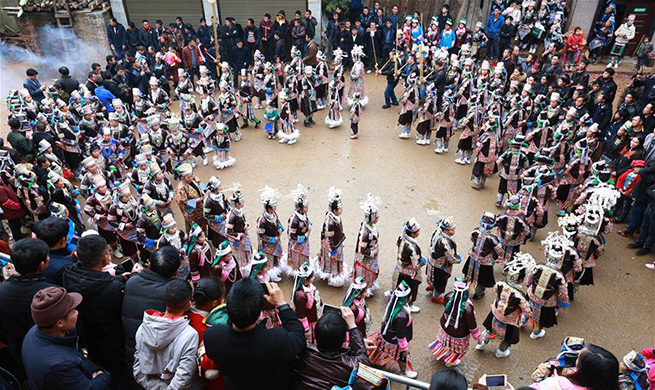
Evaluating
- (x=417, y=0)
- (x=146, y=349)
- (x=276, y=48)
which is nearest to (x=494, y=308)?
(x=146, y=349)

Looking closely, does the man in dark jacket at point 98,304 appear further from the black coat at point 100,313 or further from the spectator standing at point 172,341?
the spectator standing at point 172,341

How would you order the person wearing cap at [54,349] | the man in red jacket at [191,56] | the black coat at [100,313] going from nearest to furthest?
the person wearing cap at [54,349] < the black coat at [100,313] < the man in red jacket at [191,56]

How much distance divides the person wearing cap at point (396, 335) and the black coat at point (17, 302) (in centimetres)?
307

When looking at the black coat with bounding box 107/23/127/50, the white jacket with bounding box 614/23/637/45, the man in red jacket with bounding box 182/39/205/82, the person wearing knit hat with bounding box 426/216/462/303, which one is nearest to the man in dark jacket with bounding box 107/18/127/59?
the black coat with bounding box 107/23/127/50

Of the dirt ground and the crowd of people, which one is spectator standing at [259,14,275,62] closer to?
the crowd of people

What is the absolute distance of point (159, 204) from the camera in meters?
6.85

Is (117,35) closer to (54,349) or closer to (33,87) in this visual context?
(33,87)

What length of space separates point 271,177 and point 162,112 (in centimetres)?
372

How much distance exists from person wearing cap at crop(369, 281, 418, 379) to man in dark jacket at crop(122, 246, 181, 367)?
2224mm

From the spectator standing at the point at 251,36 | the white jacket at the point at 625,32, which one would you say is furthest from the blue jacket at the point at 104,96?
the white jacket at the point at 625,32

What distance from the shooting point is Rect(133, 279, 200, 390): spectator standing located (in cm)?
311

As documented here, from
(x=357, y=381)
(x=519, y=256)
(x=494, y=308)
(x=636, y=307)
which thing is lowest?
(x=636, y=307)

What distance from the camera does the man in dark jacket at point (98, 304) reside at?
3.57 meters

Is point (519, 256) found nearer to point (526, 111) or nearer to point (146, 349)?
point (146, 349)
